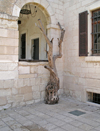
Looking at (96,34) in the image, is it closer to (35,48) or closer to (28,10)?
(28,10)

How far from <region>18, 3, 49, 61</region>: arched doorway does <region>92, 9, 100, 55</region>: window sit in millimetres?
2824

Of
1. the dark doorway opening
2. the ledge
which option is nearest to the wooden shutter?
the ledge

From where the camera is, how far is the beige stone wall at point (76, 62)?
207 inches

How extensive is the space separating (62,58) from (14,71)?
2.31 m

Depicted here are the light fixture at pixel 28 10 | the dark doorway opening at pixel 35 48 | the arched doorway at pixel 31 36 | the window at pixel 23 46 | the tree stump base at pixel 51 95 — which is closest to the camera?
the tree stump base at pixel 51 95

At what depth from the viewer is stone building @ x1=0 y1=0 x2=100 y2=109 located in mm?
4879

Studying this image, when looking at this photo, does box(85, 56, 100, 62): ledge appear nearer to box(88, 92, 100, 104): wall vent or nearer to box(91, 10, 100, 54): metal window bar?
box(91, 10, 100, 54): metal window bar

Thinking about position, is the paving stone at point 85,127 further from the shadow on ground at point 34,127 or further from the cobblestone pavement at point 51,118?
the shadow on ground at point 34,127

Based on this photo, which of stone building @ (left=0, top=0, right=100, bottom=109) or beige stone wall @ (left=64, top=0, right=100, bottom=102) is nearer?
stone building @ (left=0, top=0, right=100, bottom=109)

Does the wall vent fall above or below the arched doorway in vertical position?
below

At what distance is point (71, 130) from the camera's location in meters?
3.29

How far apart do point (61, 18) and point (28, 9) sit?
2.38 meters

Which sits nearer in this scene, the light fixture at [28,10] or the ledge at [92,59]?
the ledge at [92,59]

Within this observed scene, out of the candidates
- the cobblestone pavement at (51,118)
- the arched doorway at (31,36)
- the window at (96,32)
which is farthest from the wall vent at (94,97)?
the arched doorway at (31,36)
